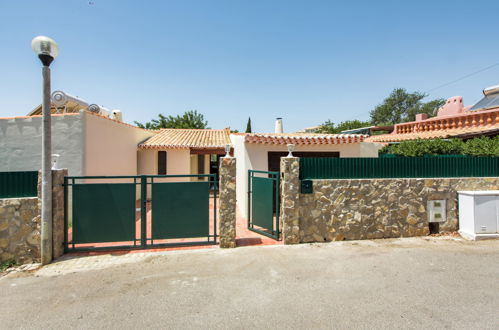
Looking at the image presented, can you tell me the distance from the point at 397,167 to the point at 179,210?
688 centimetres

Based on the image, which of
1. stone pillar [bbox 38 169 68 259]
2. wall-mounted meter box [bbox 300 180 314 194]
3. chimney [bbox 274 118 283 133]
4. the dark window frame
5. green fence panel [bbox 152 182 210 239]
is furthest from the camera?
the dark window frame

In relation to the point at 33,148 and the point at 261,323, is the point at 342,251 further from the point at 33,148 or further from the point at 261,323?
the point at 33,148

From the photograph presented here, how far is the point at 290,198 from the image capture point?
7.17m

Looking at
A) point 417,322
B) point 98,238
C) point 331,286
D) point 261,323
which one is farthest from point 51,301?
point 417,322

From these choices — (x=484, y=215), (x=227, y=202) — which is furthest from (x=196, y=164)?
(x=484, y=215)

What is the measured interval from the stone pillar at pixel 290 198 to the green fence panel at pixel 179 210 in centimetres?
225

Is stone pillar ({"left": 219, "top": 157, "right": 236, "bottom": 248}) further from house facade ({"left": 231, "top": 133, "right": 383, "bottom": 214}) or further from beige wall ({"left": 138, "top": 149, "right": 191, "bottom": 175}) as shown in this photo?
beige wall ({"left": 138, "top": 149, "right": 191, "bottom": 175})

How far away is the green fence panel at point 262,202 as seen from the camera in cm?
749

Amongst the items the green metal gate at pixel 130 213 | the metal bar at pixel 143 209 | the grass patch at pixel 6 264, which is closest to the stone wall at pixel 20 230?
the grass patch at pixel 6 264

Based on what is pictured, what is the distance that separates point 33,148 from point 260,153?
9113 millimetres

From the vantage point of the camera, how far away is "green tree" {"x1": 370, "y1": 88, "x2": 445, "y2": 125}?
49.0 m

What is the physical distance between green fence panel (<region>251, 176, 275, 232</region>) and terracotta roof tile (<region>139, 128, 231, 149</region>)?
762 centimetres

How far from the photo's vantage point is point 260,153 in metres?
10.5

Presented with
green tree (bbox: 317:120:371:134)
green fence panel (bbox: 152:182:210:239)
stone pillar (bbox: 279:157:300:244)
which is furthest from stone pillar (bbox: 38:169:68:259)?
green tree (bbox: 317:120:371:134)
